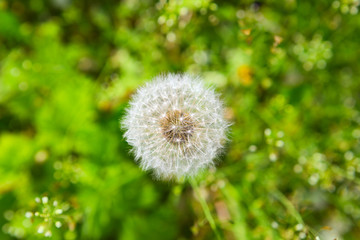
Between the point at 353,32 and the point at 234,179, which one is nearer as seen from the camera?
the point at 234,179

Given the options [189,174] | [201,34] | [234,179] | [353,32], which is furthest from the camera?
[353,32]

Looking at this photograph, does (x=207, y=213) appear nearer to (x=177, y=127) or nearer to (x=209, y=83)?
(x=177, y=127)

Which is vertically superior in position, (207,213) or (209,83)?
(209,83)

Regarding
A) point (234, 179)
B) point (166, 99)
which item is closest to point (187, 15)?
point (166, 99)

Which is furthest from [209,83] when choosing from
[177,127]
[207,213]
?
[207,213]

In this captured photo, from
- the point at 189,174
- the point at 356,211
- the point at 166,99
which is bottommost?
the point at 356,211

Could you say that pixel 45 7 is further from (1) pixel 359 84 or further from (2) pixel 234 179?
(1) pixel 359 84

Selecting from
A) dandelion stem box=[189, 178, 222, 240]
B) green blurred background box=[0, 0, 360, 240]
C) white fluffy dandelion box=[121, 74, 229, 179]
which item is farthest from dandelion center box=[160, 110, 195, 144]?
green blurred background box=[0, 0, 360, 240]
